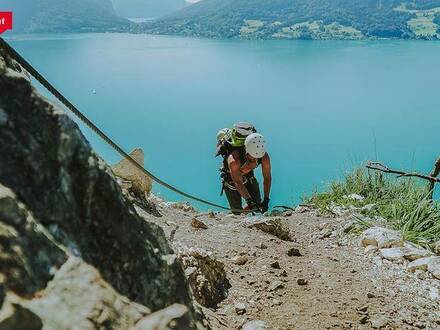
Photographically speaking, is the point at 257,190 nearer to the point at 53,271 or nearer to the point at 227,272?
the point at 227,272

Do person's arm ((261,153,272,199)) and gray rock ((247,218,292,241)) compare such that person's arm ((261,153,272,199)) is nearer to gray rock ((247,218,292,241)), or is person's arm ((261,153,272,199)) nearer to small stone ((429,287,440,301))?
gray rock ((247,218,292,241))

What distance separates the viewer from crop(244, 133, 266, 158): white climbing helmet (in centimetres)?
668

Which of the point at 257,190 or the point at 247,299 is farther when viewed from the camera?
the point at 257,190

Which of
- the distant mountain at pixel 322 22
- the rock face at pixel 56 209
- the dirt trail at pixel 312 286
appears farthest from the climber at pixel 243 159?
the distant mountain at pixel 322 22

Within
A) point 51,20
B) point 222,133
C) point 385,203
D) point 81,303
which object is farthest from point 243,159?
point 51,20

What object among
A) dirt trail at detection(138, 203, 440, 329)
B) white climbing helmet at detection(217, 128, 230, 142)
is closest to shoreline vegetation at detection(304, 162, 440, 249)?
dirt trail at detection(138, 203, 440, 329)

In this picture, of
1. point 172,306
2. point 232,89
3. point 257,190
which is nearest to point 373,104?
point 232,89

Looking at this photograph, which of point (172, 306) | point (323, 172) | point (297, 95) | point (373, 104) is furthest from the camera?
point (297, 95)

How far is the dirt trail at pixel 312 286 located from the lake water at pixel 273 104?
151 inches

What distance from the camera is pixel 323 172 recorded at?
30469mm

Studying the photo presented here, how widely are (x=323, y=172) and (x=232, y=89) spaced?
29.3 metres

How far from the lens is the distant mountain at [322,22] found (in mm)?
141625

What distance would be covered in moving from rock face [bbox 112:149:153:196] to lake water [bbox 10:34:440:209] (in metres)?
3.91

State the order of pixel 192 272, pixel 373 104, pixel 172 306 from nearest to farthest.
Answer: pixel 172 306
pixel 192 272
pixel 373 104
